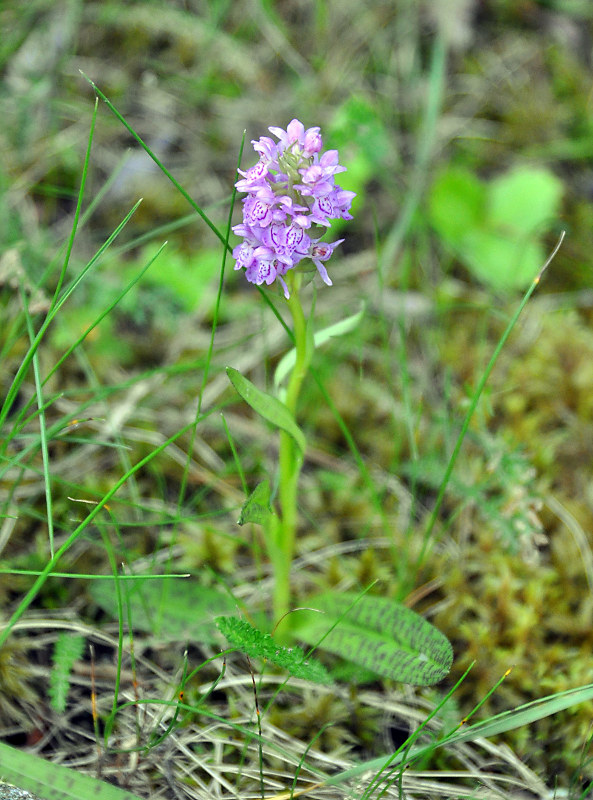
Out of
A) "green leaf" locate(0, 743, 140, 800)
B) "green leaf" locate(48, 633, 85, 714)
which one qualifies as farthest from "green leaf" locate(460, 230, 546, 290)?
"green leaf" locate(0, 743, 140, 800)

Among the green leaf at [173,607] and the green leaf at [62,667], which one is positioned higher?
the green leaf at [62,667]

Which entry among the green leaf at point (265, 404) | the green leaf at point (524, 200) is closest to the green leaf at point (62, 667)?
the green leaf at point (265, 404)

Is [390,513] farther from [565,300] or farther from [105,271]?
[105,271]

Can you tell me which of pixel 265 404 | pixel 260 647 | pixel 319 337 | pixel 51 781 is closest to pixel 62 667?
pixel 51 781

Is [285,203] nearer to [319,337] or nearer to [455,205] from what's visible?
[319,337]

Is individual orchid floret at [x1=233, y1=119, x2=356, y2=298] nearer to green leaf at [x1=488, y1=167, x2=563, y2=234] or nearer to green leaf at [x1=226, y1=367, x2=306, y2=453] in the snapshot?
green leaf at [x1=226, y1=367, x2=306, y2=453]

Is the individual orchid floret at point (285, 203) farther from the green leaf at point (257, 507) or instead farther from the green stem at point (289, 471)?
the green leaf at point (257, 507)

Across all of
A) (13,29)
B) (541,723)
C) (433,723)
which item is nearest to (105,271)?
(13,29)
